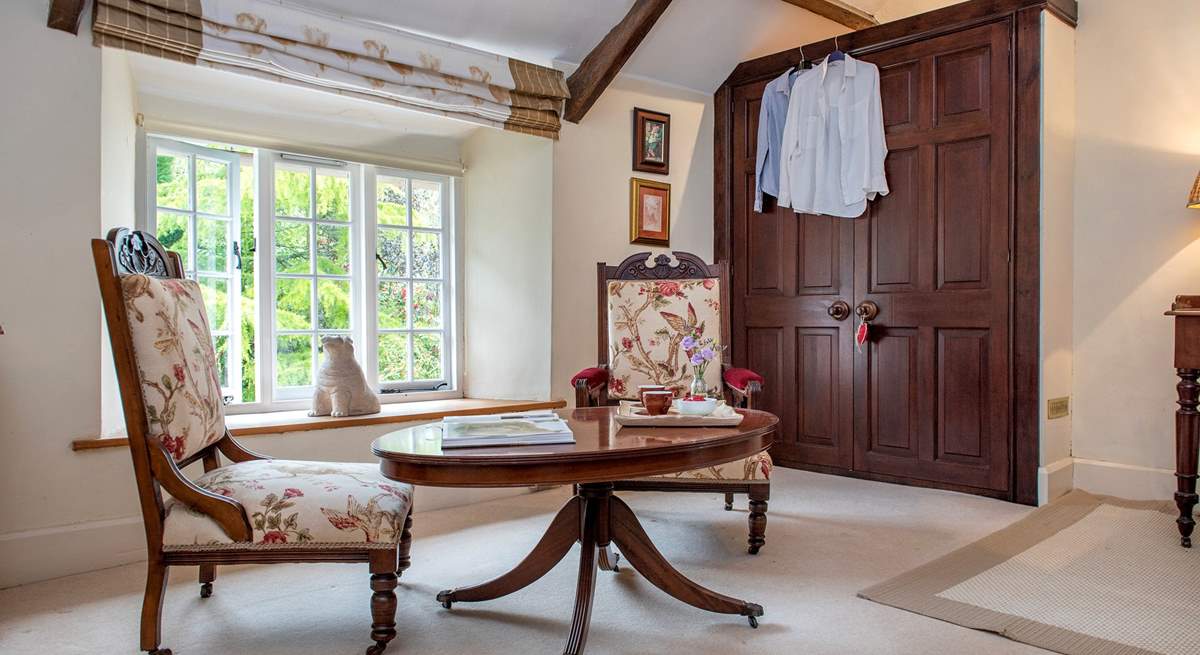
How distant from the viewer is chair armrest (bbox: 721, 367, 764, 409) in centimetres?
258

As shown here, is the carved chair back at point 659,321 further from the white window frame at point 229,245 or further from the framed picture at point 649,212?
the white window frame at point 229,245

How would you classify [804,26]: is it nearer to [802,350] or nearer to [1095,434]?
[802,350]

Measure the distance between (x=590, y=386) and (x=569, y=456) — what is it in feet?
4.37

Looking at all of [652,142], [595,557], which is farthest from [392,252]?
[595,557]

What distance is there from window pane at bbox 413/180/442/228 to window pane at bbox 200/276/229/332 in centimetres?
93

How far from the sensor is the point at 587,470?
4.79 feet

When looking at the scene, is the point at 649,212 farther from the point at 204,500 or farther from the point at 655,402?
the point at 204,500

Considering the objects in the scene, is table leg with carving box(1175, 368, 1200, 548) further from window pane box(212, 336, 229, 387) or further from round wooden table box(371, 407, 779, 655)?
window pane box(212, 336, 229, 387)

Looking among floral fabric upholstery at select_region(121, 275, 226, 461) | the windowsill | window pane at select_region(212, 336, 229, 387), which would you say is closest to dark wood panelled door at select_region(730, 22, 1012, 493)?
the windowsill

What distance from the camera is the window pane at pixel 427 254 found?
3738mm

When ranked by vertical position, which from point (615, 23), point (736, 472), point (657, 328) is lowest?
point (736, 472)

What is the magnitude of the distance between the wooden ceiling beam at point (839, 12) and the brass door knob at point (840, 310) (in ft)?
4.77

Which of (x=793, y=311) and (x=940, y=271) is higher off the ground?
(x=940, y=271)

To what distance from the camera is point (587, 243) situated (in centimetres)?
363
